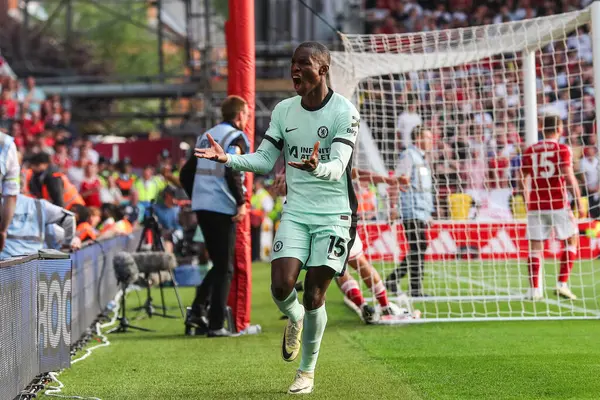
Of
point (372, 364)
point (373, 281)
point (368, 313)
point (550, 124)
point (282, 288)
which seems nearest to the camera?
point (282, 288)

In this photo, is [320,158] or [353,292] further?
[353,292]

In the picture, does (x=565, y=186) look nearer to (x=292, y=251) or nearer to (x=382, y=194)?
(x=382, y=194)

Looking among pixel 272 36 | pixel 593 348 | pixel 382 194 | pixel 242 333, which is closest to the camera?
pixel 593 348

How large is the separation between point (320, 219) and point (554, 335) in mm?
3931

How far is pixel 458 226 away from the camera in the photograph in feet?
54.3

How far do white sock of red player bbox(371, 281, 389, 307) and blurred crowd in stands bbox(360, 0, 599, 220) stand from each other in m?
2.56

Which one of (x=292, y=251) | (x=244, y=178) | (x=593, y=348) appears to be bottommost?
(x=593, y=348)

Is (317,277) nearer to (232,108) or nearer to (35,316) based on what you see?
(35,316)

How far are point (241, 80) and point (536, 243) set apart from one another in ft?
15.5

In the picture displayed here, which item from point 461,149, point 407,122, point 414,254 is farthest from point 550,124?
point 407,122

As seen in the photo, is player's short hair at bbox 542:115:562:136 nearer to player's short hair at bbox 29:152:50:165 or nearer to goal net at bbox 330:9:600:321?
goal net at bbox 330:9:600:321

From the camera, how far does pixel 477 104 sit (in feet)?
54.3

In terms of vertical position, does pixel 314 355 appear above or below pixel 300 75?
below

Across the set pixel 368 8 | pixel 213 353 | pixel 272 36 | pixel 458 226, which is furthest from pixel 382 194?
pixel 368 8
